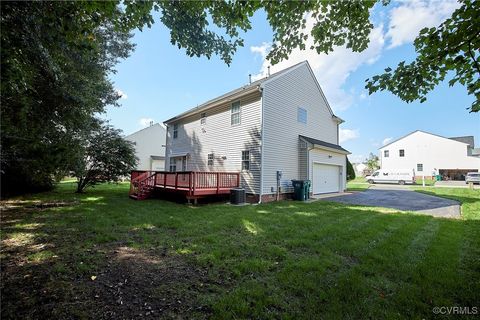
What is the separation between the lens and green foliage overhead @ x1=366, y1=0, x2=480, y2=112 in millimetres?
2816

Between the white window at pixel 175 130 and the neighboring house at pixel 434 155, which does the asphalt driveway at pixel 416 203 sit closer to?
the white window at pixel 175 130

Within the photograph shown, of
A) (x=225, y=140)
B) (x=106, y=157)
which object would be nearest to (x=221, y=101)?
(x=225, y=140)

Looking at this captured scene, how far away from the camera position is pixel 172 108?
21000 millimetres

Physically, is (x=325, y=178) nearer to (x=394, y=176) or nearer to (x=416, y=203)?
(x=416, y=203)

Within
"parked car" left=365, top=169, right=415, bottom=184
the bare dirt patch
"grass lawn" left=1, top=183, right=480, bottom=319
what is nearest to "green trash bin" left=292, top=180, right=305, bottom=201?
"grass lawn" left=1, top=183, right=480, bottom=319

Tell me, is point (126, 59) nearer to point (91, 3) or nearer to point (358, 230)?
point (91, 3)

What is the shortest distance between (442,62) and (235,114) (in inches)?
383

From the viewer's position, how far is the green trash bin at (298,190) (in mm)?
11561

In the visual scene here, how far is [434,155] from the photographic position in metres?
34.6

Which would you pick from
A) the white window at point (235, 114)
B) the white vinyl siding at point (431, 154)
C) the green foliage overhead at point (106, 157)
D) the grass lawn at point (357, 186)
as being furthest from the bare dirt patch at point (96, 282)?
the white vinyl siding at point (431, 154)

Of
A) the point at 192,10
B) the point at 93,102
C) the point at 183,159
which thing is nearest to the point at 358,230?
the point at 192,10

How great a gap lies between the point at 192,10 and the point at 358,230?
6066 millimetres

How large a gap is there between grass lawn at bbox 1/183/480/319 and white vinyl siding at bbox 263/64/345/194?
5381mm

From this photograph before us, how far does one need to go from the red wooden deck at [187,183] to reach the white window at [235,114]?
9.60ft
